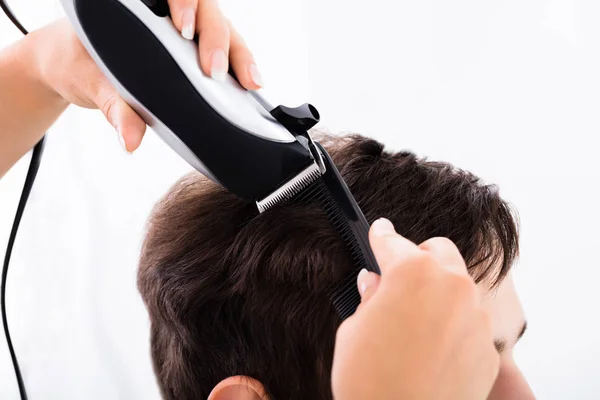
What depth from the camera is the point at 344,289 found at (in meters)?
0.59

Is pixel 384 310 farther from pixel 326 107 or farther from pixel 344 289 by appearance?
pixel 326 107

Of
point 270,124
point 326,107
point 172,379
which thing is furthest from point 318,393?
point 326,107

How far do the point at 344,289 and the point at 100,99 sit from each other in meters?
0.28

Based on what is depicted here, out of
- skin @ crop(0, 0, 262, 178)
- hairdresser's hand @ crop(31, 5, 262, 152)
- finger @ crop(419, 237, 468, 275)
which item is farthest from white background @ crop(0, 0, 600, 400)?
finger @ crop(419, 237, 468, 275)

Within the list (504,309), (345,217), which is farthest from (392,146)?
(345,217)

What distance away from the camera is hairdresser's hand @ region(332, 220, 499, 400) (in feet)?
1.25

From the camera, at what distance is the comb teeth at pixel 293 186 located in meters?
0.53

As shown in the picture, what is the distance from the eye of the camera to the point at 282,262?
24.1 inches

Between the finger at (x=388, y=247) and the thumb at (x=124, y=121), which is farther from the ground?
the thumb at (x=124, y=121)

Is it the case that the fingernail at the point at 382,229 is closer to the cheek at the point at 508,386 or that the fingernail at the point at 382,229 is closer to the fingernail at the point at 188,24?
the fingernail at the point at 188,24

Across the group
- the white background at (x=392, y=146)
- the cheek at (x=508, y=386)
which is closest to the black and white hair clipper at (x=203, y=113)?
the cheek at (x=508, y=386)

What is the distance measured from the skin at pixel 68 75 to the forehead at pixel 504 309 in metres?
0.33

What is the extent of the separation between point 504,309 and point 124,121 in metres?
0.44

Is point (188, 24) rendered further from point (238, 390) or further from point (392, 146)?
point (392, 146)
